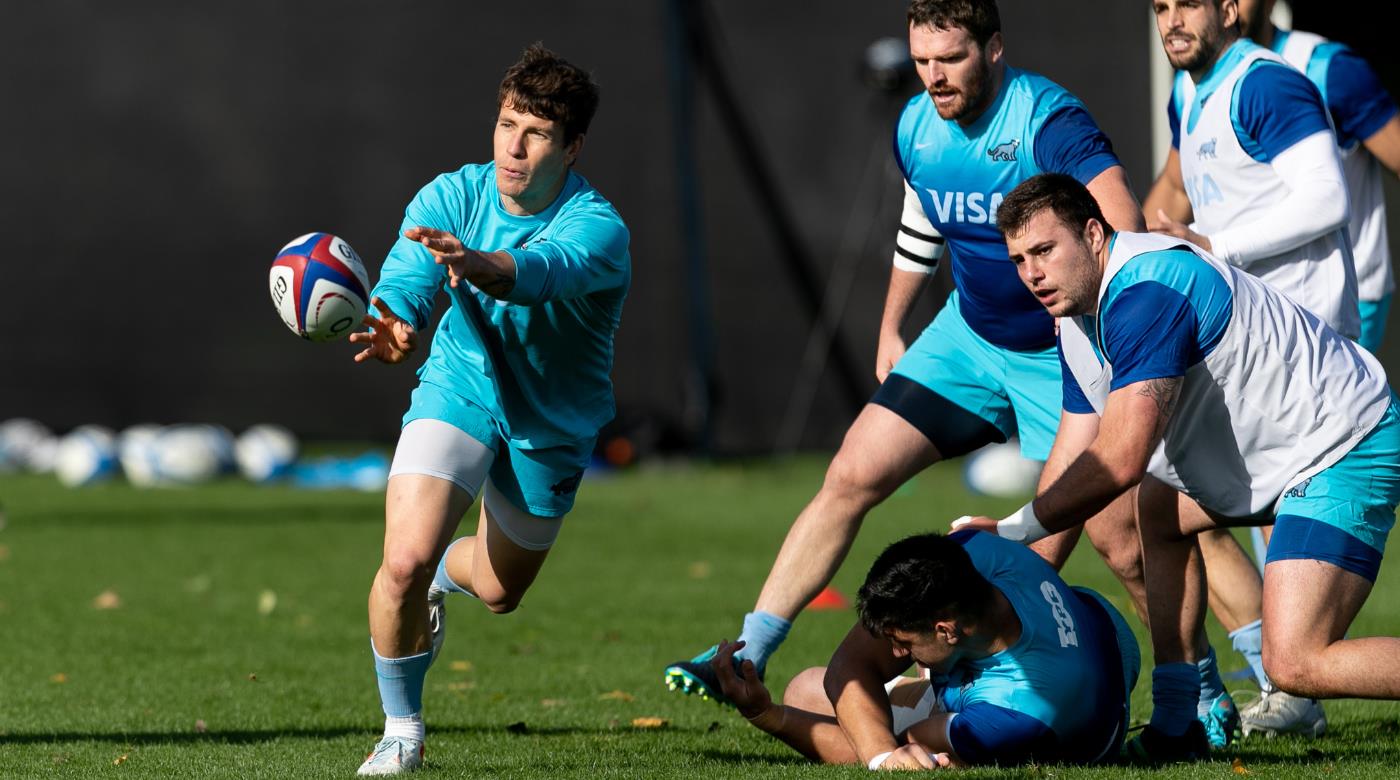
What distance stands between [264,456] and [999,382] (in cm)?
1220

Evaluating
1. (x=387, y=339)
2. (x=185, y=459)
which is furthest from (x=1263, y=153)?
(x=185, y=459)

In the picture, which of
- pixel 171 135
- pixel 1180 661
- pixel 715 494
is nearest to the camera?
pixel 1180 661

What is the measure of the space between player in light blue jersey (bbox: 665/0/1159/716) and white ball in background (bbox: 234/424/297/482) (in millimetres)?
11836

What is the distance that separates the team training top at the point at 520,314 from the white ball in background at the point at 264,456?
11.7 meters

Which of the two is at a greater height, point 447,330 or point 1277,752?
point 447,330

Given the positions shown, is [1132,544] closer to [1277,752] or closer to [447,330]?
[1277,752]

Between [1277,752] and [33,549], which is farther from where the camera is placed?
[33,549]

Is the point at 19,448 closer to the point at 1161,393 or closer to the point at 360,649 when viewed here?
the point at 360,649

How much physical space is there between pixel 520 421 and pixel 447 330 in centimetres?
37

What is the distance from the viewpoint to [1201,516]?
16.4 feet

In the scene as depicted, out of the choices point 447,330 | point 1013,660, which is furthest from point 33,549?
point 1013,660

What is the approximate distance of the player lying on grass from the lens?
4410mm

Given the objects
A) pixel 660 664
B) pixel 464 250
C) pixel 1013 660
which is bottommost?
pixel 660 664

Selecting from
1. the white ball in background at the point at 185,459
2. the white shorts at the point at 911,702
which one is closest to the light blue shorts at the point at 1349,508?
the white shorts at the point at 911,702
